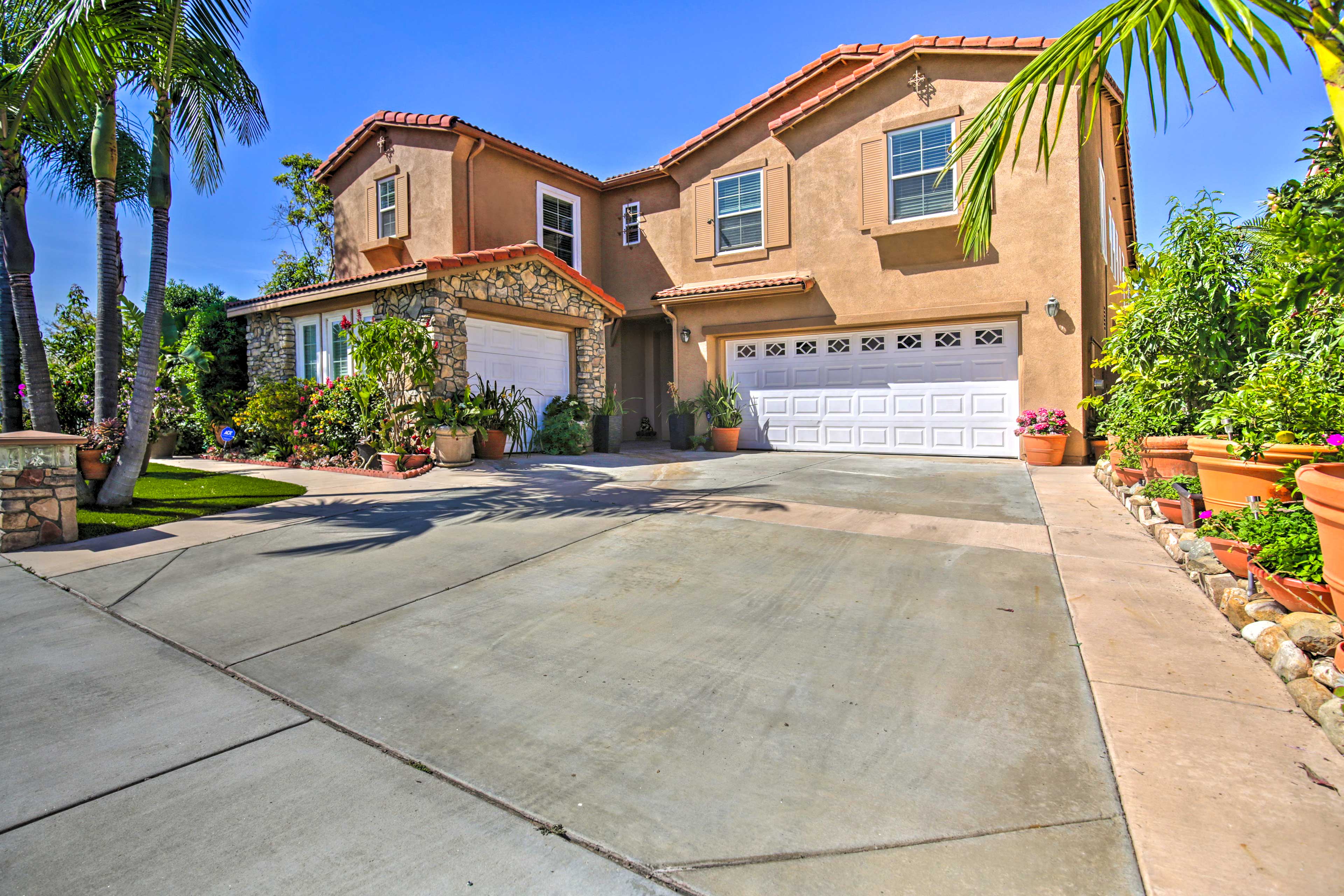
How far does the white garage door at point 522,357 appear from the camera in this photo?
10.3 metres

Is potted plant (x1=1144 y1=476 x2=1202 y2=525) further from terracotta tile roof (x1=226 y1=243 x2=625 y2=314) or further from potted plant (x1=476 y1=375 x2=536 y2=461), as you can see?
terracotta tile roof (x1=226 y1=243 x2=625 y2=314)

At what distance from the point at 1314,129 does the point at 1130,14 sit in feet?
11.3

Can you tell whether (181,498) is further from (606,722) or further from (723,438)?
(723,438)

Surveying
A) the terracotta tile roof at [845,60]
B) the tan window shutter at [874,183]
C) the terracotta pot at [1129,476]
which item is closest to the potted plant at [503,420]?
the terracotta tile roof at [845,60]

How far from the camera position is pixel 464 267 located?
31.0ft

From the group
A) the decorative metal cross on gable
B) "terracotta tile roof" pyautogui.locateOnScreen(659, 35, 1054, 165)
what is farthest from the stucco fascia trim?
the decorative metal cross on gable

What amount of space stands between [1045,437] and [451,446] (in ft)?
27.6

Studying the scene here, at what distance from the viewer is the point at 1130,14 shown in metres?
2.26

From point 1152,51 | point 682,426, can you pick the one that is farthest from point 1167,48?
point 682,426

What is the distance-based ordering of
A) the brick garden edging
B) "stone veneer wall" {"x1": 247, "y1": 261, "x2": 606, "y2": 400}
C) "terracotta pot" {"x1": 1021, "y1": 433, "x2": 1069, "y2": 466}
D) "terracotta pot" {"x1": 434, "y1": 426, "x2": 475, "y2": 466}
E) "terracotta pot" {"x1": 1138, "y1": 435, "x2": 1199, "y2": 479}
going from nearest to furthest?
"terracotta pot" {"x1": 1138, "y1": 435, "x2": 1199, "y2": 479}
the brick garden edging
"terracotta pot" {"x1": 434, "y1": 426, "x2": 475, "y2": 466}
"stone veneer wall" {"x1": 247, "y1": 261, "x2": 606, "y2": 400}
"terracotta pot" {"x1": 1021, "y1": 433, "x2": 1069, "y2": 466}

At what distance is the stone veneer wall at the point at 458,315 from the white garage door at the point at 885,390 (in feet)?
9.39

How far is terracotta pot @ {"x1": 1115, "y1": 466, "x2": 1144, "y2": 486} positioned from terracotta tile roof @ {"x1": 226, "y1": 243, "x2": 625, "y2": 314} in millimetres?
8316

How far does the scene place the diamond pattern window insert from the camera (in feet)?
34.7

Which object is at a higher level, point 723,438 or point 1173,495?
point 723,438
